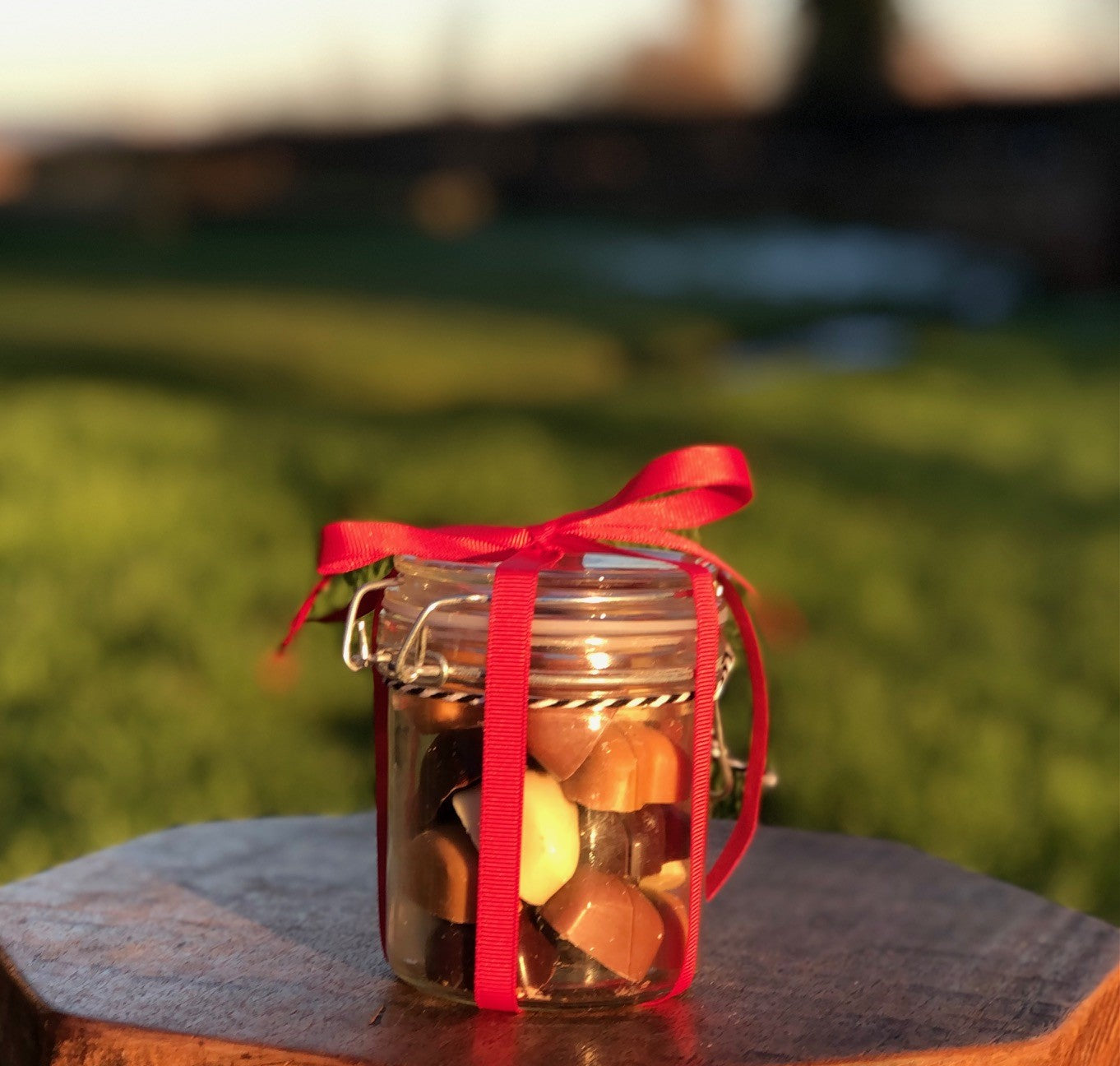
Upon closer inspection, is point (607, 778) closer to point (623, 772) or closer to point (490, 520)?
point (623, 772)

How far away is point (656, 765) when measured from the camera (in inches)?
38.8

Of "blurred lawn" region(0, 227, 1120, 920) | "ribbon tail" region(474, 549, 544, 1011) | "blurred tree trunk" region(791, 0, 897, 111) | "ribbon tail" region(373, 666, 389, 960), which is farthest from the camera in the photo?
"blurred tree trunk" region(791, 0, 897, 111)

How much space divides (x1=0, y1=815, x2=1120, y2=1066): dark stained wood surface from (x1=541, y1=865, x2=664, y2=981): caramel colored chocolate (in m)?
0.06

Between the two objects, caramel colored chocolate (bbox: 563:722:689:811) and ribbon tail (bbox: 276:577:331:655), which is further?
ribbon tail (bbox: 276:577:331:655)

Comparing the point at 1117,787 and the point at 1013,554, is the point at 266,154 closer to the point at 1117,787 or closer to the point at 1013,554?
the point at 1013,554

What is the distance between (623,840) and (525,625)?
16 cm

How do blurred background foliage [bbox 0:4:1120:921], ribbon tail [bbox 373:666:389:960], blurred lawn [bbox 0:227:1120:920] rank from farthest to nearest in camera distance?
blurred background foliage [bbox 0:4:1120:921] < blurred lawn [bbox 0:227:1120:920] < ribbon tail [bbox 373:666:389:960]

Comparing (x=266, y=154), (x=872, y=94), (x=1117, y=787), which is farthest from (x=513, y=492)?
(x=872, y=94)

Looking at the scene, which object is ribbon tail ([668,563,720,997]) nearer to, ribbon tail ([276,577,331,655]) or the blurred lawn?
ribbon tail ([276,577,331,655])

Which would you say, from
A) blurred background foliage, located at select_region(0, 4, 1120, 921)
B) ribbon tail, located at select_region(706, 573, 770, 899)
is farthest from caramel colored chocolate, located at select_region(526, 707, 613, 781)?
blurred background foliage, located at select_region(0, 4, 1120, 921)

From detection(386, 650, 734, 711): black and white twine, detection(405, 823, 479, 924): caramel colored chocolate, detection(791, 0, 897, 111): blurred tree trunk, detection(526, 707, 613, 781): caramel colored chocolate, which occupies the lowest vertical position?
detection(405, 823, 479, 924): caramel colored chocolate

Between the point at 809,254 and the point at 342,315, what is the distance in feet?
10.4

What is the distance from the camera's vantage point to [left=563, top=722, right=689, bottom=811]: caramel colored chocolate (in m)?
0.96

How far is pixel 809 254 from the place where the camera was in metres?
9.78
